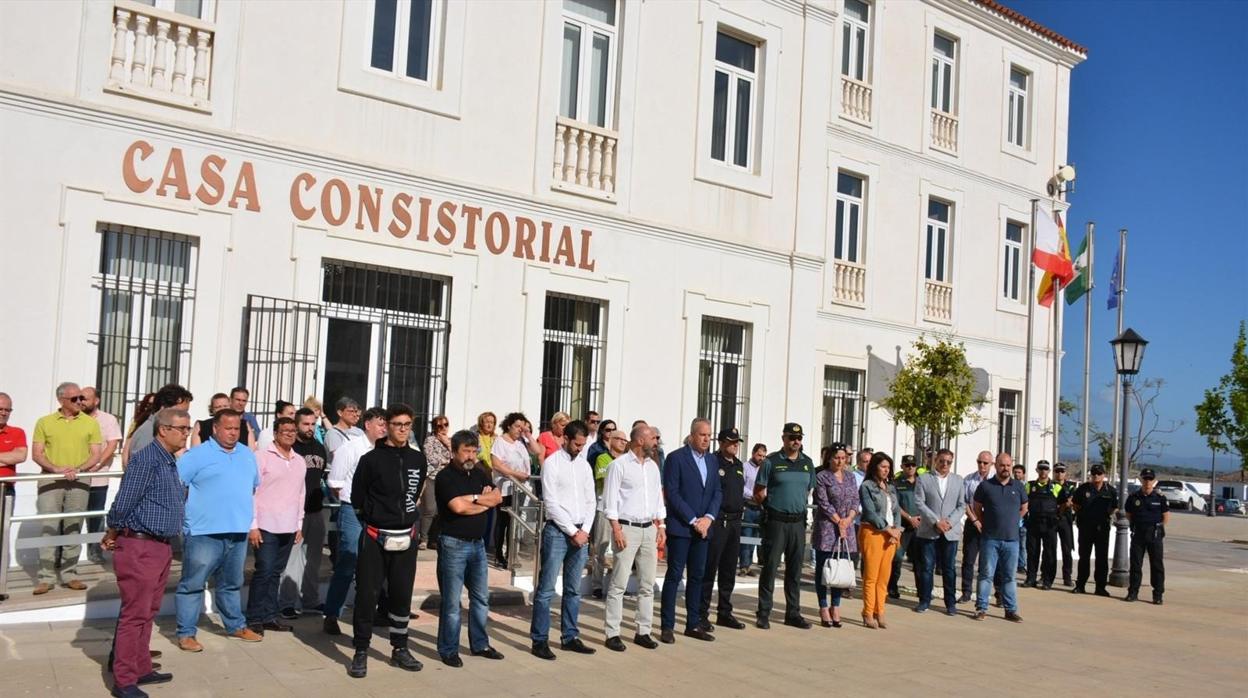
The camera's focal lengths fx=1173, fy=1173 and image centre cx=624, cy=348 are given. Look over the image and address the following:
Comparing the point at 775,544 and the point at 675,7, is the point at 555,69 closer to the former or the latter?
the point at 675,7

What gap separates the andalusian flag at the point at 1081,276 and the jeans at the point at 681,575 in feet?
54.1

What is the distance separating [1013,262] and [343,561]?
1843 cm

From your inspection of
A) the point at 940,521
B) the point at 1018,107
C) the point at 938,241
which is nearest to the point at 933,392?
the point at 938,241

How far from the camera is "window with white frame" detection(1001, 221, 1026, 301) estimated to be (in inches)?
957

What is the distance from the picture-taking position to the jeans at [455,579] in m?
8.91

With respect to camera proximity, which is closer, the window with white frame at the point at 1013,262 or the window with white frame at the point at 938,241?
the window with white frame at the point at 938,241

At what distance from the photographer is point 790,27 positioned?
1781 cm

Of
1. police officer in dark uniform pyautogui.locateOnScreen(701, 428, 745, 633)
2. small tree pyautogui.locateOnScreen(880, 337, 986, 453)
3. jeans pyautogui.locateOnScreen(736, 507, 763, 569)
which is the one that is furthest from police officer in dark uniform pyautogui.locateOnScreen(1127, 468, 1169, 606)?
police officer in dark uniform pyautogui.locateOnScreen(701, 428, 745, 633)

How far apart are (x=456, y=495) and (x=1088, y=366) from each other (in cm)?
2060

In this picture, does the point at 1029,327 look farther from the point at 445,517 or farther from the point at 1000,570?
the point at 445,517

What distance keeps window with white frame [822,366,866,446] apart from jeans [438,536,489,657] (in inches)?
487

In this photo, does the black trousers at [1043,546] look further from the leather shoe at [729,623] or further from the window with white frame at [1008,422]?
the window with white frame at [1008,422]

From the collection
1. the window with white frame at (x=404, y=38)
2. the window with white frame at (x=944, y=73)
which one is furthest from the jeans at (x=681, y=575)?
the window with white frame at (x=944, y=73)

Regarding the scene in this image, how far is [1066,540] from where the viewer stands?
1689 cm
